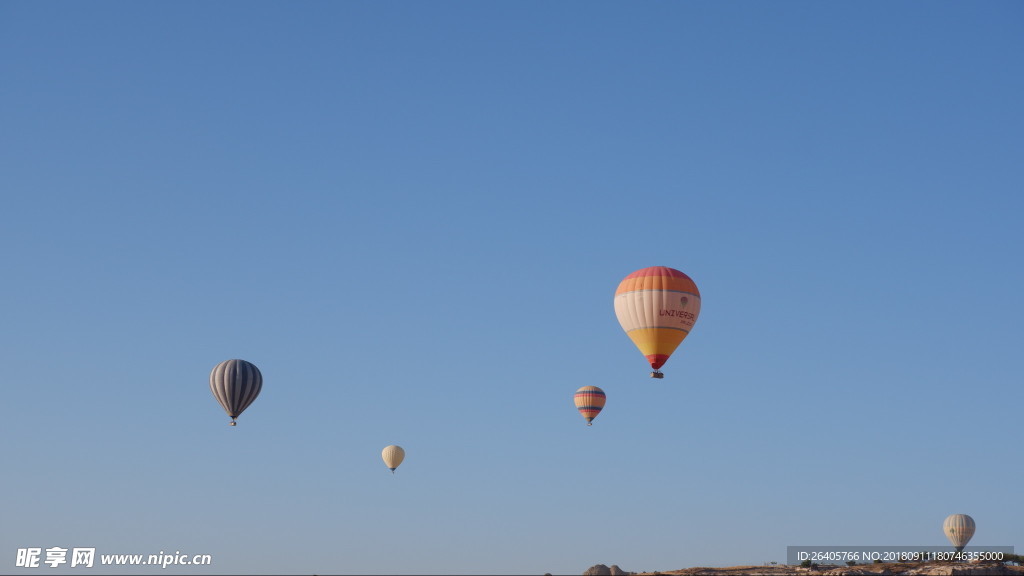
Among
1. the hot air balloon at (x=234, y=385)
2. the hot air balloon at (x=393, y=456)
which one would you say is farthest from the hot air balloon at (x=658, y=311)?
the hot air balloon at (x=393, y=456)

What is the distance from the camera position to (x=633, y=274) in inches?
4109

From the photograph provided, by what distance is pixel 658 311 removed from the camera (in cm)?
10188

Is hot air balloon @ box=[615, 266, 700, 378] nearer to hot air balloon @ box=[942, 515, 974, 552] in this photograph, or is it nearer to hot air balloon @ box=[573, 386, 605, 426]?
hot air balloon @ box=[942, 515, 974, 552]

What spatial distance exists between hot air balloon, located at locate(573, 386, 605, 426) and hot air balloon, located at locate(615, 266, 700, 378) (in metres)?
36.0

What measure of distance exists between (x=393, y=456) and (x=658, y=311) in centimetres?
4642

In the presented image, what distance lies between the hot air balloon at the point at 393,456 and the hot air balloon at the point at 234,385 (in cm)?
2781

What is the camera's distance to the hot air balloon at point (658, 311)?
102m

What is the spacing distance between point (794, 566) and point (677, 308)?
18424 mm

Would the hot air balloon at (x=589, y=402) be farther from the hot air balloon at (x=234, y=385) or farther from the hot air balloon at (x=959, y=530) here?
the hot air balloon at (x=234, y=385)

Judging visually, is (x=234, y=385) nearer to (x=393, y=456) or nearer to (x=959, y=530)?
(x=393, y=456)

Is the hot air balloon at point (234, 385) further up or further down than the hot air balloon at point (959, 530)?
further up

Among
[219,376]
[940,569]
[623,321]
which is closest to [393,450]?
[219,376]

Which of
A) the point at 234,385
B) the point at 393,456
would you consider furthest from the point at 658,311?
the point at 393,456

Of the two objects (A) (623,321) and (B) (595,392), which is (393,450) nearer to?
(B) (595,392)
